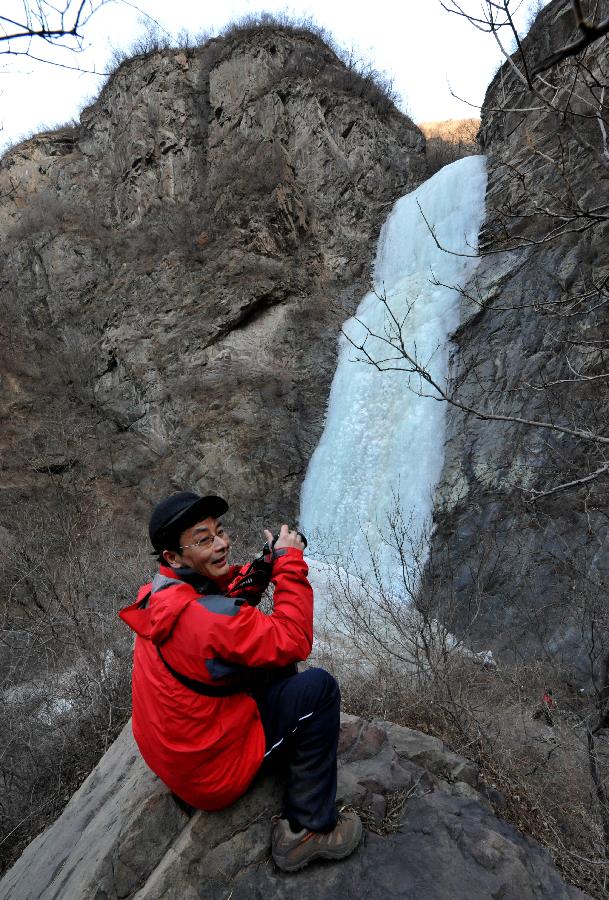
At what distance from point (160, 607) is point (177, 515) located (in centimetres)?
37

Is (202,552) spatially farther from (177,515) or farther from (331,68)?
(331,68)

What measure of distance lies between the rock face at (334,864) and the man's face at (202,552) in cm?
106

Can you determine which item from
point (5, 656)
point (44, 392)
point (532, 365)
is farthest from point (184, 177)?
point (5, 656)

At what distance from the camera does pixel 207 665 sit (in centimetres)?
174

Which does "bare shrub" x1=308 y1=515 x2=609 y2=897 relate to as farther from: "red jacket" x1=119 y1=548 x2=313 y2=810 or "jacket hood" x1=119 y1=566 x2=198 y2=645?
"jacket hood" x1=119 y1=566 x2=198 y2=645

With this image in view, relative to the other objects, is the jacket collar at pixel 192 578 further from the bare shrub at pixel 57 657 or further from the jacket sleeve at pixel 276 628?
the bare shrub at pixel 57 657

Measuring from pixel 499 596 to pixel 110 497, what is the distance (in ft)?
33.5

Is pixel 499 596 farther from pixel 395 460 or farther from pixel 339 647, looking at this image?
pixel 395 460

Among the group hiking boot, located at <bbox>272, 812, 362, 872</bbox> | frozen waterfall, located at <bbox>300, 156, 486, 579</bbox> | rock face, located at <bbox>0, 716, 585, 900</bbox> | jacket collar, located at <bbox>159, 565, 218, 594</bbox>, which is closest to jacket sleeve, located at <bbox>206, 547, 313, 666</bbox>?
jacket collar, located at <bbox>159, 565, 218, 594</bbox>

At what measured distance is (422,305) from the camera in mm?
11797

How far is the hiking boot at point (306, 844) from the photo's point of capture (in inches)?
79.4

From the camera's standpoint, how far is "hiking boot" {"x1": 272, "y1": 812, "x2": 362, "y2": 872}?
79.4 inches

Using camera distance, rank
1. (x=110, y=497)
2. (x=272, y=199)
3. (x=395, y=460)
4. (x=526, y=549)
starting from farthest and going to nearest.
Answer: (x=272, y=199)
(x=110, y=497)
(x=395, y=460)
(x=526, y=549)

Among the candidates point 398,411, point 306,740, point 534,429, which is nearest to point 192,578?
point 306,740
